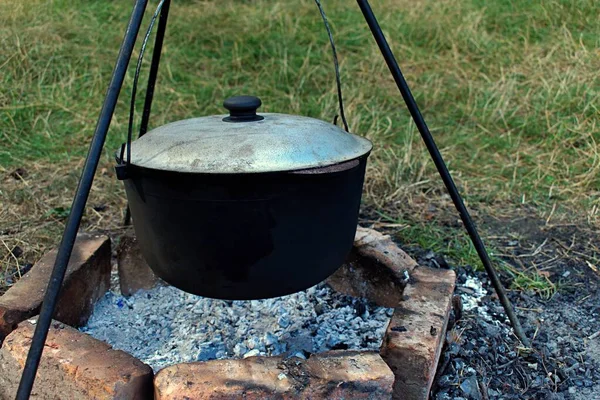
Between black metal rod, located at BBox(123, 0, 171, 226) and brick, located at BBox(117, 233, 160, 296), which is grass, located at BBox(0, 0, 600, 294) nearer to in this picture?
brick, located at BBox(117, 233, 160, 296)

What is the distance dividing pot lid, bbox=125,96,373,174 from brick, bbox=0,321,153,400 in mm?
497

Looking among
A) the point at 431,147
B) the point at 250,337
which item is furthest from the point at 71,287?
the point at 431,147

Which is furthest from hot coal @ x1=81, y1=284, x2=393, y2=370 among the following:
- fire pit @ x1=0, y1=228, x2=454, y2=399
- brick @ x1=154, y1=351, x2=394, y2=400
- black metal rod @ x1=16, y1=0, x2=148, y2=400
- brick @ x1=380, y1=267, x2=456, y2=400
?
black metal rod @ x1=16, y1=0, x2=148, y2=400

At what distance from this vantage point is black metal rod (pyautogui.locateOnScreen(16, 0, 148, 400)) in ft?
3.94

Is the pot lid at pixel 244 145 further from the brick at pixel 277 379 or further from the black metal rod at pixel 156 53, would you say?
the brick at pixel 277 379

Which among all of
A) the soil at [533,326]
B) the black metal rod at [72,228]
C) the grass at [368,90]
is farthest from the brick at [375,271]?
the black metal rod at [72,228]

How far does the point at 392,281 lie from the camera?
1.95 metres

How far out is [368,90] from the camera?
4301 millimetres

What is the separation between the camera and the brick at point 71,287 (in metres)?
1.60

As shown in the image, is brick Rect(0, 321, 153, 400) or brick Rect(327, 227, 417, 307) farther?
brick Rect(327, 227, 417, 307)

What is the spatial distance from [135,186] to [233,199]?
0.29m

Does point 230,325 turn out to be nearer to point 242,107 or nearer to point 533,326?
point 242,107

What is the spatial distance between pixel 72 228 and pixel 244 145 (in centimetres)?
44

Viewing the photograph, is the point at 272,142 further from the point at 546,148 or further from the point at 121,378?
the point at 546,148
